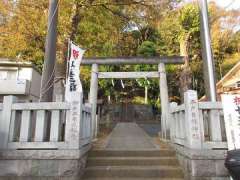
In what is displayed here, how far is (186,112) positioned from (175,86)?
79.5ft

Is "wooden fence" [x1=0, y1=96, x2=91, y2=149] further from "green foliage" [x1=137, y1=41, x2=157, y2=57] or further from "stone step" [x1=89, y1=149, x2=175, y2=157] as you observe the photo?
"green foliage" [x1=137, y1=41, x2=157, y2=57]

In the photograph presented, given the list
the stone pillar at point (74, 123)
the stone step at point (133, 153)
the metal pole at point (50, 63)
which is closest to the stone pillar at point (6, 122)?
the metal pole at point (50, 63)

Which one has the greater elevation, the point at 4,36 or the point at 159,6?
the point at 159,6

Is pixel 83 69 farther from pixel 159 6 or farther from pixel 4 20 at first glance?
pixel 159 6

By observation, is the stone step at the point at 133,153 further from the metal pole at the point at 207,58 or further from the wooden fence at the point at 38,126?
the metal pole at the point at 207,58

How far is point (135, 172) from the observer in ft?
19.9

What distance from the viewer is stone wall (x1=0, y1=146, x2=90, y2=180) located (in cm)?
539

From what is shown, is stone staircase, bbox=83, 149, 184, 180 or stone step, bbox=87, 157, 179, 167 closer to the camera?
stone staircase, bbox=83, 149, 184, 180

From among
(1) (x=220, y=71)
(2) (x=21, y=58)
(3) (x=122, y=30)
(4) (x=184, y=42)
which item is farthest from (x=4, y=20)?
(1) (x=220, y=71)

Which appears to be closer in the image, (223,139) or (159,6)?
(223,139)

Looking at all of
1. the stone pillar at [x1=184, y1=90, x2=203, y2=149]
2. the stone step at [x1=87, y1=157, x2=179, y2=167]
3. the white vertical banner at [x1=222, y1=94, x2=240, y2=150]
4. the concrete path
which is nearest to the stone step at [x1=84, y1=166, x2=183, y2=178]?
the stone step at [x1=87, y1=157, x2=179, y2=167]

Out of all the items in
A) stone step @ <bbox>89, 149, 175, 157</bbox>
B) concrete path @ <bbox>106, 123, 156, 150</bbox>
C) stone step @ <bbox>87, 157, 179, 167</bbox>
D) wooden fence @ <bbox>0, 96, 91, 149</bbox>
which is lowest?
stone step @ <bbox>87, 157, 179, 167</bbox>

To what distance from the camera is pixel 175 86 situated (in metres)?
29.3

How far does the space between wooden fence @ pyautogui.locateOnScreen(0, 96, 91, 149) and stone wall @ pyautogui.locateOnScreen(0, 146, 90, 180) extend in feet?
0.53
